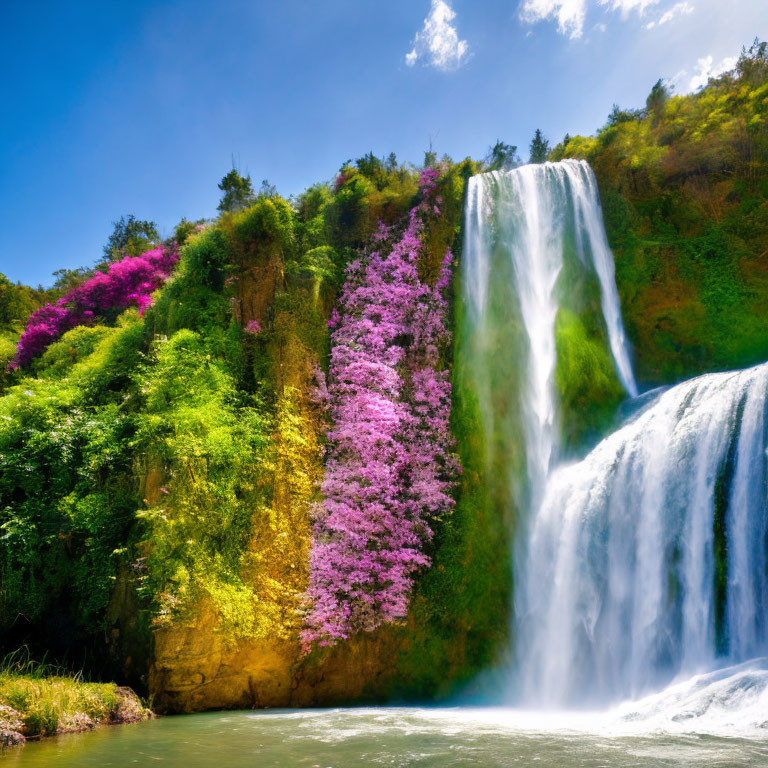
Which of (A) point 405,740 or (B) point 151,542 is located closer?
(A) point 405,740

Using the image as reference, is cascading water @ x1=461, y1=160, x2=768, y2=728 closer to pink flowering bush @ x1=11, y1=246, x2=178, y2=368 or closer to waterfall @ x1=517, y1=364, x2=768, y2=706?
waterfall @ x1=517, y1=364, x2=768, y2=706

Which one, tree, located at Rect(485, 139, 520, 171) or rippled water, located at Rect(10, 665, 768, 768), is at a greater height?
tree, located at Rect(485, 139, 520, 171)

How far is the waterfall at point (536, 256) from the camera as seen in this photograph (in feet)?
43.1

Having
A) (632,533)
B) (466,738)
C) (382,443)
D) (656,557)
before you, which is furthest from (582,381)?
(466,738)

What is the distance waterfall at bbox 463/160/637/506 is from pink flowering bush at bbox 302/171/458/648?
3.63ft

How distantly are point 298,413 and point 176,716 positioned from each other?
5519 millimetres

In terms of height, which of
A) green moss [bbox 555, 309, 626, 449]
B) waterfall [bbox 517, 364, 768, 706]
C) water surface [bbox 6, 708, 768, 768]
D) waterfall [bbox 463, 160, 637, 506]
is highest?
waterfall [bbox 463, 160, 637, 506]

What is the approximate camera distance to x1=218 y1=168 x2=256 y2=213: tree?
52.0ft

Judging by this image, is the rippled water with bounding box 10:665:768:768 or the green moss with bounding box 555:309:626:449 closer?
the rippled water with bounding box 10:665:768:768

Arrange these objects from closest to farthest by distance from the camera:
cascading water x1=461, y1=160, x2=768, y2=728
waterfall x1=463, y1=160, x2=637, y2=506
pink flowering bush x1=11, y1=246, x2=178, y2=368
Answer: cascading water x1=461, y1=160, x2=768, y2=728, waterfall x1=463, y1=160, x2=637, y2=506, pink flowering bush x1=11, y1=246, x2=178, y2=368

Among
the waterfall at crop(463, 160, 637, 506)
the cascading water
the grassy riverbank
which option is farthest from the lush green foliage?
the grassy riverbank

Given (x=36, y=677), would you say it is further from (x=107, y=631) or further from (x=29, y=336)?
(x=29, y=336)

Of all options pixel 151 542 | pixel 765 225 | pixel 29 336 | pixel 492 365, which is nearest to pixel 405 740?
pixel 151 542

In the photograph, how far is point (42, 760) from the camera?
551 cm
